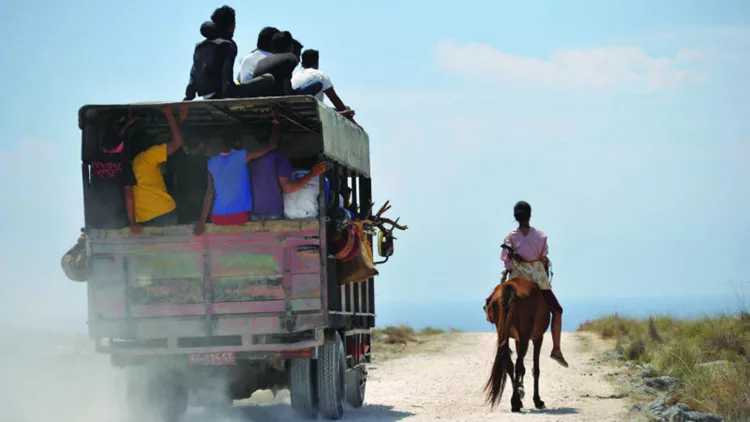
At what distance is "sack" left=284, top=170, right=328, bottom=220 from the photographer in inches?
468

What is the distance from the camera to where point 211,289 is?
462 inches

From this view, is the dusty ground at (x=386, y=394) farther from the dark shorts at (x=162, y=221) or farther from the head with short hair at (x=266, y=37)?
the head with short hair at (x=266, y=37)

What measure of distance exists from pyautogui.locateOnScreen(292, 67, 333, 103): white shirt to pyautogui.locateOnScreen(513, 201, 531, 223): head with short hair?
2.61 meters

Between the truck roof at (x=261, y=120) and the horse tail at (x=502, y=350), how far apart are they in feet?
7.61

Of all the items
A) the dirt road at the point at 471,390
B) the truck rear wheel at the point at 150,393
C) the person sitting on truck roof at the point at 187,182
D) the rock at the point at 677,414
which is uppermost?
the person sitting on truck roof at the point at 187,182

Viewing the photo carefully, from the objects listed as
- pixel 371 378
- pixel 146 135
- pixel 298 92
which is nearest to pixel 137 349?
pixel 146 135

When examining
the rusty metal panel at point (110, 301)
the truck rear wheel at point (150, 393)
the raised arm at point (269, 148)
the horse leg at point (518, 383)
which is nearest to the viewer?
the rusty metal panel at point (110, 301)

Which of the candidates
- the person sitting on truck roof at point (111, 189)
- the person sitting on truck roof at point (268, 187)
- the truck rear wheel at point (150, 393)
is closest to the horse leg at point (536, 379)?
the person sitting on truck roof at point (268, 187)

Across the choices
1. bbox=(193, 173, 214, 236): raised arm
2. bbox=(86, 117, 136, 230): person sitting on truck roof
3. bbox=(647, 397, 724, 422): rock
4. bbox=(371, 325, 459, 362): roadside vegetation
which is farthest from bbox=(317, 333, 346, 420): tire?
bbox=(371, 325, 459, 362): roadside vegetation

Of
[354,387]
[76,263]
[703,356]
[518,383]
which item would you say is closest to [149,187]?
[76,263]

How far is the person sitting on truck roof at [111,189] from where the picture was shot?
39.2ft

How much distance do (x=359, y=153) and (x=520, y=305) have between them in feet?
8.81

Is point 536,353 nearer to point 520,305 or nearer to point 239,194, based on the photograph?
point 520,305

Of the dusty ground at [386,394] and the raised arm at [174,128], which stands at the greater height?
the raised arm at [174,128]
